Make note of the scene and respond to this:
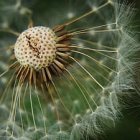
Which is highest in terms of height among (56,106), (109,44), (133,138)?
(109,44)

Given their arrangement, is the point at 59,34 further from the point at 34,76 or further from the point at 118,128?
the point at 118,128

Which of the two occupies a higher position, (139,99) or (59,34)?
(59,34)

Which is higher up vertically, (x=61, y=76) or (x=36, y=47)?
(x=36, y=47)

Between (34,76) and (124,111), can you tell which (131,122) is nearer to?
(124,111)

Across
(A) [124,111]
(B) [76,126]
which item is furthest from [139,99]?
(B) [76,126]

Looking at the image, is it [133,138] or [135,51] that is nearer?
[135,51]

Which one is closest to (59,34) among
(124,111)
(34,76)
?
(34,76)
